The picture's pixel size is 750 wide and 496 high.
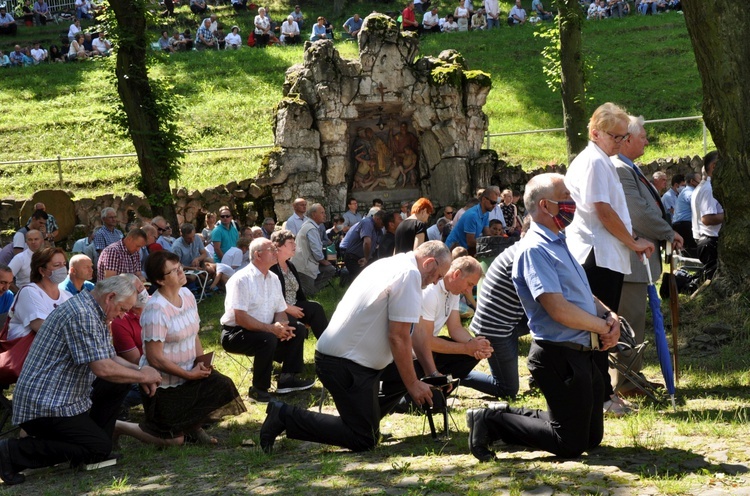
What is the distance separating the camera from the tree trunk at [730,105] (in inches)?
345

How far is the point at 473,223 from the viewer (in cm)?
1241

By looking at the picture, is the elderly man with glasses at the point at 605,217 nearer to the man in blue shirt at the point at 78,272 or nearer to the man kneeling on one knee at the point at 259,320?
the man kneeling on one knee at the point at 259,320

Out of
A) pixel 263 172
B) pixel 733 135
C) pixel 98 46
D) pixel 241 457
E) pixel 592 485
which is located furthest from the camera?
pixel 98 46

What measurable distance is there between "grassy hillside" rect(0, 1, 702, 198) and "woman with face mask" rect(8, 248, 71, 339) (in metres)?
12.7

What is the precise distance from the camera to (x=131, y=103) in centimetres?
1433

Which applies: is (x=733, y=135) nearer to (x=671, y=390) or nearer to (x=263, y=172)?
(x=671, y=390)

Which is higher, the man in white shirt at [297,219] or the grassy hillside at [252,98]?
the grassy hillside at [252,98]

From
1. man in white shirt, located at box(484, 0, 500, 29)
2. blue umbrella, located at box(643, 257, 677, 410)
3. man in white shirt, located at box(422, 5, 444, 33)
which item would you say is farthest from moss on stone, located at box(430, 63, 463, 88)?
man in white shirt, located at box(484, 0, 500, 29)

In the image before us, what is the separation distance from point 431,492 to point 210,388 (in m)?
2.55

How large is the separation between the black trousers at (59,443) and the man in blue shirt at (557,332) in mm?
2826

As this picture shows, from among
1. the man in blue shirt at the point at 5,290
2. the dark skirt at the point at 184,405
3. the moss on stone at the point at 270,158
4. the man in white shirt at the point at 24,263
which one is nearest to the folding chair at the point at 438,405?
the dark skirt at the point at 184,405

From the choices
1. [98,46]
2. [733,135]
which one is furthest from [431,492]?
[98,46]

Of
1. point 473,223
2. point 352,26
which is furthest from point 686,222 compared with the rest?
point 352,26

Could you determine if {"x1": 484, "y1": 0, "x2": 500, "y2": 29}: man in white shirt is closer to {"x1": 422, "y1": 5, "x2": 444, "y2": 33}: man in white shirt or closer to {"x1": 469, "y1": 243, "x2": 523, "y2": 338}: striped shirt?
{"x1": 422, "y1": 5, "x2": 444, "y2": 33}: man in white shirt
